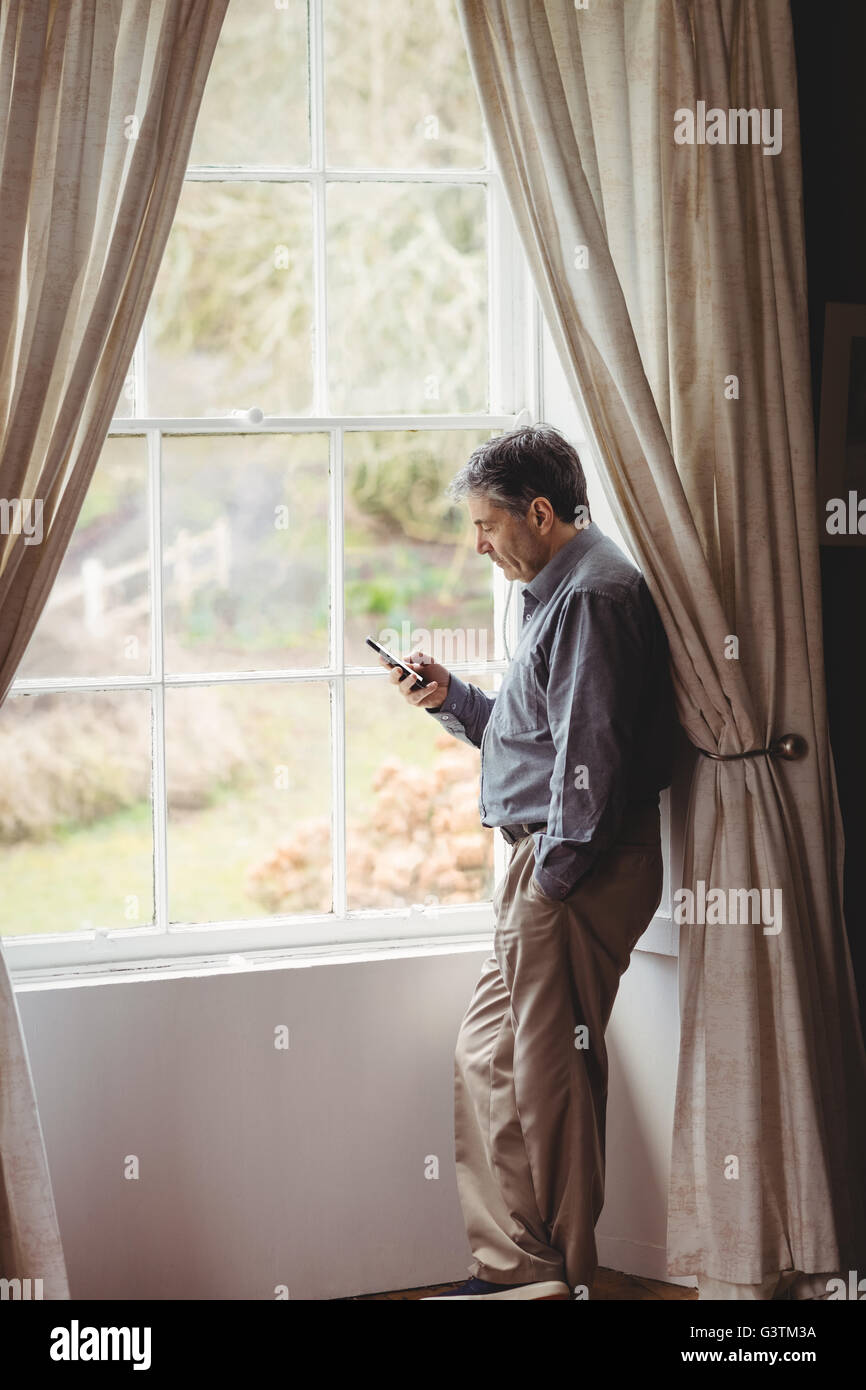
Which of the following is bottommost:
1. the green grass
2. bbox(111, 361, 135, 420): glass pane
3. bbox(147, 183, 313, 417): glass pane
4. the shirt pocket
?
the green grass

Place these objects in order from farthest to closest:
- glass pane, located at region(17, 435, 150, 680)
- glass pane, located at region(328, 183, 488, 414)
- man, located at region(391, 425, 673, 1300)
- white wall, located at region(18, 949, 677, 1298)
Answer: glass pane, located at region(328, 183, 488, 414) → glass pane, located at region(17, 435, 150, 680) → white wall, located at region(18, 949, 677, 1298) → man, located at region(391, 425, 673, 1300)

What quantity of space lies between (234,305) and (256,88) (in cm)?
47

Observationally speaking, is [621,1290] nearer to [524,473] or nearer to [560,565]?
[560,565]

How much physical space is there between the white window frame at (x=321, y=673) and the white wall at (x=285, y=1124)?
101 millimetres

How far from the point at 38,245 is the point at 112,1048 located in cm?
159

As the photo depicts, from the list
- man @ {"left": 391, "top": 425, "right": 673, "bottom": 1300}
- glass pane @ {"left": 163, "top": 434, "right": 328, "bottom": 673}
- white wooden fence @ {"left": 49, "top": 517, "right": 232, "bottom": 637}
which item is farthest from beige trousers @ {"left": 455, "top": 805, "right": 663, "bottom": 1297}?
white wooden fence @ {"left": 49, "top": 517, "right": 232, "bottom": 637}

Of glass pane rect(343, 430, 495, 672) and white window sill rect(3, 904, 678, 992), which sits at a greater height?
glass pane rect(343, 430, 495, 672)

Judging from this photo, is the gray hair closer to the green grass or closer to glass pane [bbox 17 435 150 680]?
the green grass

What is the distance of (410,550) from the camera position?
2.77 meters

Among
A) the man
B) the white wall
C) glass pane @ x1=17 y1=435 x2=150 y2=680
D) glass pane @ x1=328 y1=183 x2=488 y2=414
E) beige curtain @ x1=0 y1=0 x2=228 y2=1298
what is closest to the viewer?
beige curtain @ x1=0 y1=0 x2=228 y2=1298

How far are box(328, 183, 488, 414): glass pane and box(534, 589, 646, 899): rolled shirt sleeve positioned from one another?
76 centimetres

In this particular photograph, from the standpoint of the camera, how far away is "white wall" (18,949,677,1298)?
2.46m

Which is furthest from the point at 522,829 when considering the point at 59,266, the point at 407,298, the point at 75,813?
the point at 59,266

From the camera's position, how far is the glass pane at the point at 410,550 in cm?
272
